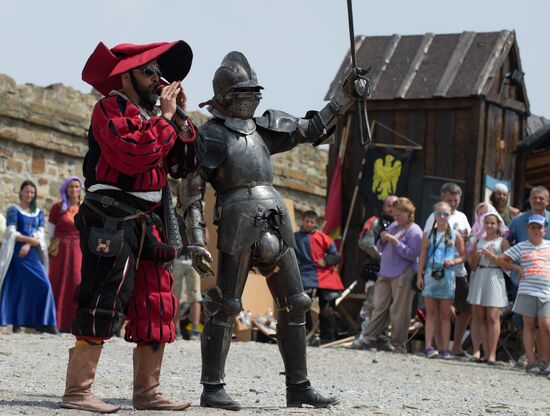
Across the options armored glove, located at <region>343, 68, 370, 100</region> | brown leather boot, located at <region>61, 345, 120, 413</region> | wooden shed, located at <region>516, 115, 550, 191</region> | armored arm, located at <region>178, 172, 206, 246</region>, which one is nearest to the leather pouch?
brown leather boot, located at <region>61, 345, 120, 413</region>

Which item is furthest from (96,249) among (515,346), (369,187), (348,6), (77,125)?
(77,125)

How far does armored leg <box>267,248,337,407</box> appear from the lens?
6329mm

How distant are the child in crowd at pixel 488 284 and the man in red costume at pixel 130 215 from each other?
17.7 feet

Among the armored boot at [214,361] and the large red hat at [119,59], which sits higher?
the large red hat at [119,59]

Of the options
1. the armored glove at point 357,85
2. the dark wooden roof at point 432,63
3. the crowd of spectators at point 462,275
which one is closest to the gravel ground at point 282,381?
the crowd of spectators at point 462,275

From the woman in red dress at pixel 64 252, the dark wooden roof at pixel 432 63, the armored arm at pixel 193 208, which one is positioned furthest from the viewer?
the dark wooden roof at pixel 432 63

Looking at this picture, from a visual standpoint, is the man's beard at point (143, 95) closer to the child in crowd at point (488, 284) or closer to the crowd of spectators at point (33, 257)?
the child in crowd at point (488, 284)

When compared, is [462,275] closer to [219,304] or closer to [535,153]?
[535,153]

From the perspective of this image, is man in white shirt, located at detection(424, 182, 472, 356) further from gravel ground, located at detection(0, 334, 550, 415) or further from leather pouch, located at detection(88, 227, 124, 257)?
leather pouch, located at detection(88, 227, 124, 257)

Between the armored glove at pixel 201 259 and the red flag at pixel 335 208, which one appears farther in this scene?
the red flag at pixel 335 208

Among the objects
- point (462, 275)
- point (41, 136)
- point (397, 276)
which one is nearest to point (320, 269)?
point (397, 276)

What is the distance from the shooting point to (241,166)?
6375 mm

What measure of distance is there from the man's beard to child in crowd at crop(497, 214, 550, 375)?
205 inches

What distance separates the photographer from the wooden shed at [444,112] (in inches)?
542
